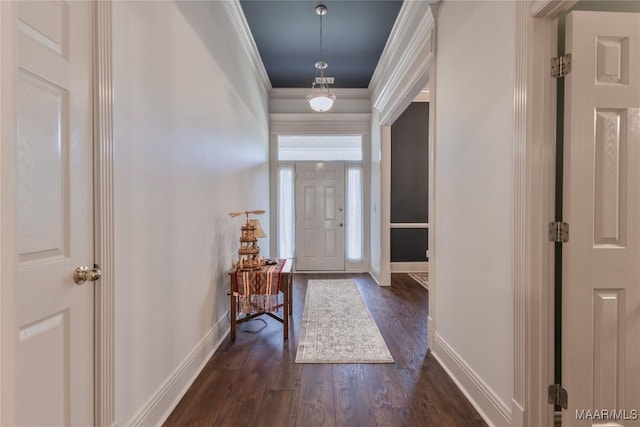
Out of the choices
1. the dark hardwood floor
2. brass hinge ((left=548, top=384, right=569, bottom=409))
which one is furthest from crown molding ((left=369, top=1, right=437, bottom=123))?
the dark hardwood floor

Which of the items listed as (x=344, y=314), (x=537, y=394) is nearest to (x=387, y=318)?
(x=344, y=314)

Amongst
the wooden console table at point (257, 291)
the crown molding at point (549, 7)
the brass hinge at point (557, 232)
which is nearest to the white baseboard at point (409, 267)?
the wooden console table at point (257, 291)

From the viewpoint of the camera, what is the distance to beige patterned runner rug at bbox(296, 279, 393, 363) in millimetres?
2361

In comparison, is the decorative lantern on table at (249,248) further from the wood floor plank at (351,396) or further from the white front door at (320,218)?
the white front door at (320,218)

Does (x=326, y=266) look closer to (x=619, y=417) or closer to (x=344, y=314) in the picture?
(x=344, y=314)

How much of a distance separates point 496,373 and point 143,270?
1912 mm

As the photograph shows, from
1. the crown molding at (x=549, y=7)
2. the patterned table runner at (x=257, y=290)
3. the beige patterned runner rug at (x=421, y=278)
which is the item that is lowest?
the beige patterned runner rug at (x=421, y=278)

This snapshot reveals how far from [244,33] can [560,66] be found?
3.02 meters

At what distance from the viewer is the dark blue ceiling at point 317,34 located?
10.2ft

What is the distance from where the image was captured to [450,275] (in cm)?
221

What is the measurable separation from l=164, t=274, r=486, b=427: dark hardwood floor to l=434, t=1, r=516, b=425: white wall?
0.21 m

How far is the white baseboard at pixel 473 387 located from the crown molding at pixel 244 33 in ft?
11.1

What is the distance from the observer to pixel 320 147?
5504mm

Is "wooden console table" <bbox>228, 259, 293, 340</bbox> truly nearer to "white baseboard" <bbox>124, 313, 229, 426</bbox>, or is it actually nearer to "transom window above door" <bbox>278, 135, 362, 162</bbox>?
"white baseboard" <bbox>124, 313, 229, 426</bbox>
